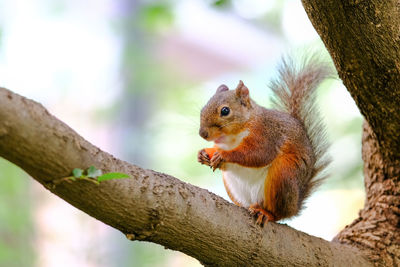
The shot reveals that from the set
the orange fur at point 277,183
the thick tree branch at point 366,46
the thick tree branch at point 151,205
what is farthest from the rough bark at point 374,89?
the orange fur at point 277,183

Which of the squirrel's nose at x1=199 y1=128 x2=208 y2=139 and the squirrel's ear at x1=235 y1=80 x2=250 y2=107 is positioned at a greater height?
the squirrel's ear at x1=235 y1=80 x2=250 y2=107

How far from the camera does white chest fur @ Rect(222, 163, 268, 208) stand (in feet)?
8.25

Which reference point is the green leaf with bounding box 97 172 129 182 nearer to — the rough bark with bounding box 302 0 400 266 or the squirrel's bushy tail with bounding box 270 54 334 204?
the rough bark with bounding box 302 0 400 266

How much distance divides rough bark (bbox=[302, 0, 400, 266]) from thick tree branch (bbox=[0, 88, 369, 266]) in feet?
0.73

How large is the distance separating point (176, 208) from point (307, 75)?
4.64 feet

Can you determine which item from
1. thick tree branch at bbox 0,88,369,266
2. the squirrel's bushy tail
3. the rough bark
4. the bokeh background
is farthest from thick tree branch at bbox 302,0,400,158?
the bokeh background

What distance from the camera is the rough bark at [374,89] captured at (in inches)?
77.5

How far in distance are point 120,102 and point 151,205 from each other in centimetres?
356

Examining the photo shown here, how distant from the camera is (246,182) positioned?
256cm

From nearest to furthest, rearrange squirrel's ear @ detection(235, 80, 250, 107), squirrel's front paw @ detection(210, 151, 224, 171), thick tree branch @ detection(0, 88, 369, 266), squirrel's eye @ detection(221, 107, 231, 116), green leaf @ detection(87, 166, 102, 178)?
thick tree branch @ detection(0, 88, 369, 266)
green leaf @ detection(87, 166, 102, 178)
squirrel's front paw @ detection(210, 151, 224, 171)
squirrel's eye @ detection(221, 107, 231, 116)
squirrel's ear @ detection(235, 80, 250, 107)

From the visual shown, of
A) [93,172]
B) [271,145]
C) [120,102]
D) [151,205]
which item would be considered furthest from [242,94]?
[120,102]

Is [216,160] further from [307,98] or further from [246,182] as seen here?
[307,98]

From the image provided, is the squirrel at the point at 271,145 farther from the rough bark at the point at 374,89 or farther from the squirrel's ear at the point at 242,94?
the rough bark at the point at 374,89

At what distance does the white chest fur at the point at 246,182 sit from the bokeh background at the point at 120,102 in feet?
3.60
